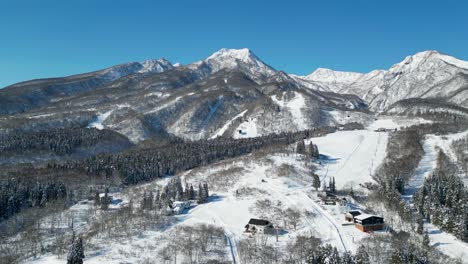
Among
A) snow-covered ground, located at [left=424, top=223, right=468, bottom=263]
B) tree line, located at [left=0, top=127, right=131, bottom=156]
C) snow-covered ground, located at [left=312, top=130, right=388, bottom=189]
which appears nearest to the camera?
snow-covered ground, located at [left=424, top=223, right=468, bottom=263]

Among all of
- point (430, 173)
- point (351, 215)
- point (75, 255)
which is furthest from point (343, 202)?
point (75, 255)

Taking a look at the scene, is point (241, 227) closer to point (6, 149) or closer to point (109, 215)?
point (109, 215)

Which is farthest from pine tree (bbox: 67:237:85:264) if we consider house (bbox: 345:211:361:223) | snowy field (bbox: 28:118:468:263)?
house (bbox: 345:211:361:223)

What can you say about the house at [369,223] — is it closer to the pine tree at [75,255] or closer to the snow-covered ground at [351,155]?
the snow-covered ground at [351,155]

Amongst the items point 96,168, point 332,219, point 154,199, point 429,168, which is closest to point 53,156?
point 96,168

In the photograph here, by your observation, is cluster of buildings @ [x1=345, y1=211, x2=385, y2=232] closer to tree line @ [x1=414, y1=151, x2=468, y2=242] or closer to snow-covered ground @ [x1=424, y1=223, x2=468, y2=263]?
tree line @ [x1=414, y1=151, x2=468, y2=242]

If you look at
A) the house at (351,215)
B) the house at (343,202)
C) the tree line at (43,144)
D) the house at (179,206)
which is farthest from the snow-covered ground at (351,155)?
the tree line at (43,144)
